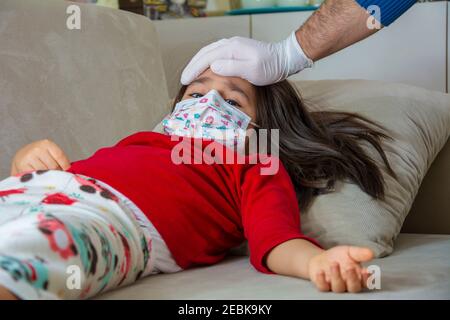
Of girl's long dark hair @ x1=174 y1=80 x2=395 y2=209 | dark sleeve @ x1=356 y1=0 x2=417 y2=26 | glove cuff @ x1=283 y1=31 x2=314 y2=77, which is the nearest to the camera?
girl's long dark hair @ x1=174 y1=80 x2=395 y2=209

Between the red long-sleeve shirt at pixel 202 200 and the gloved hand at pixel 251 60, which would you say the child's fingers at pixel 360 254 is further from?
the gloved hand at pixel 251 60

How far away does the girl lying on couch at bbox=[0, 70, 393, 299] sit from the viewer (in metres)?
0.89

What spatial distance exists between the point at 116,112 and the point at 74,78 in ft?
A: 0.48

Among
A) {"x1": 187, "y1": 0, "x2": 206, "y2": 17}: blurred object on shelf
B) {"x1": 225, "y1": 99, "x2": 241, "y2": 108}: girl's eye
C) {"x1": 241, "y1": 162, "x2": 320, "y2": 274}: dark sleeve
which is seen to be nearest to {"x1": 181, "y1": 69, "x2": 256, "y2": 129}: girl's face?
{"x1": 225, "y1": 99, "x2": 241, "y2": 108}: girl's eye

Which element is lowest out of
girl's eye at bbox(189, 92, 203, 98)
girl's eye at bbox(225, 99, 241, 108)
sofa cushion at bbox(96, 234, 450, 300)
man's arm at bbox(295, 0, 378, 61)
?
sofa cushion at bbox(96, 234, 450, 300)

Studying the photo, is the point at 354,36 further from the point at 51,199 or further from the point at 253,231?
the point at 51,199

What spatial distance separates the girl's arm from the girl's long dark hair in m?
0.29

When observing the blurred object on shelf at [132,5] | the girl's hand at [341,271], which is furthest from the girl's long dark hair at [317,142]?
the blurred object on shelf at [132,5]

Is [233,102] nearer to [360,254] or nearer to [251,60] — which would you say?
[251,60]

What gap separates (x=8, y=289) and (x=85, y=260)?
4.7 inches

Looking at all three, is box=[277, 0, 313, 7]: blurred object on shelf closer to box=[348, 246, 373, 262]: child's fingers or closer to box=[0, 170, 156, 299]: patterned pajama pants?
box=[0, 170, 156, 299]: patterned pajama pants

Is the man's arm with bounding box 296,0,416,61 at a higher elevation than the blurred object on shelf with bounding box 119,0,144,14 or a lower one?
lower

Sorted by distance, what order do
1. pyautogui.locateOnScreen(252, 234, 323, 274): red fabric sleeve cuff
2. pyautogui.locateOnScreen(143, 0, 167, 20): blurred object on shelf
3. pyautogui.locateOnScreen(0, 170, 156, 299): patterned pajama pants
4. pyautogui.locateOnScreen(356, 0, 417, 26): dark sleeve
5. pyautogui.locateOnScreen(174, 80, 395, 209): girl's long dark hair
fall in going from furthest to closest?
pyautogui.locateOnScreen(143, 0, 167, 20): blurred object on shelf → pyautogui.locateOnScreen(356, 0, 417, 26): dark sleeve → pyautogui.locateOnScreen(174, 80, 395, 209): girl's long dark hair → pyautogui.locateOnScreen(252, 234, 323, 274): red fabric sleeve cuff → pyautogui.locateOnScreen(0, 170, 156, 299): patterned pajama pants
